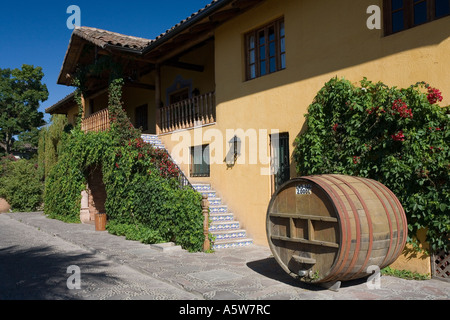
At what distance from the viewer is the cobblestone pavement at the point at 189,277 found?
16.5 ft

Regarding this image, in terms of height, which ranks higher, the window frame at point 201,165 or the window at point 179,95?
the window at point 179,95

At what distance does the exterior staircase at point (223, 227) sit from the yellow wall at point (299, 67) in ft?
0.68

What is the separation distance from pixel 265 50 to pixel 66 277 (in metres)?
6.38

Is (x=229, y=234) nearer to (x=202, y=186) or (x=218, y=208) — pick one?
(x=218, y=208)

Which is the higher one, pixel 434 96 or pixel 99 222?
pixel 434 96

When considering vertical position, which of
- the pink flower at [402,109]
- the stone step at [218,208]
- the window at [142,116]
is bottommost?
the stone step at [218,208]

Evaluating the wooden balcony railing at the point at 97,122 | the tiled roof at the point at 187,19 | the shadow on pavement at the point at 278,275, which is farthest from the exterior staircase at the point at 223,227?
the wooden balcony railing at the point at 97,122

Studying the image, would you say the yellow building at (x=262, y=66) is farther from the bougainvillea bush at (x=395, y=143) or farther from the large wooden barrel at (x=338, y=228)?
the large wooden barrel at (x=338, y=228)

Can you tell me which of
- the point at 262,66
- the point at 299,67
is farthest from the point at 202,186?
the point at 299,67

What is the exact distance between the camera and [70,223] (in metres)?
13.3

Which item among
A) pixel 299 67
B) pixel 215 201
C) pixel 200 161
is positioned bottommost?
pixel 215 201

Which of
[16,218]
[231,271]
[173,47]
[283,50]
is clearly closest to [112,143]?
[173,47]

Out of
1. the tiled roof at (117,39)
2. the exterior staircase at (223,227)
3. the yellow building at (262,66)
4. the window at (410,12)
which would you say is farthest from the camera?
the tiled roof at (117,39)

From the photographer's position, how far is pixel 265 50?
8984mm
